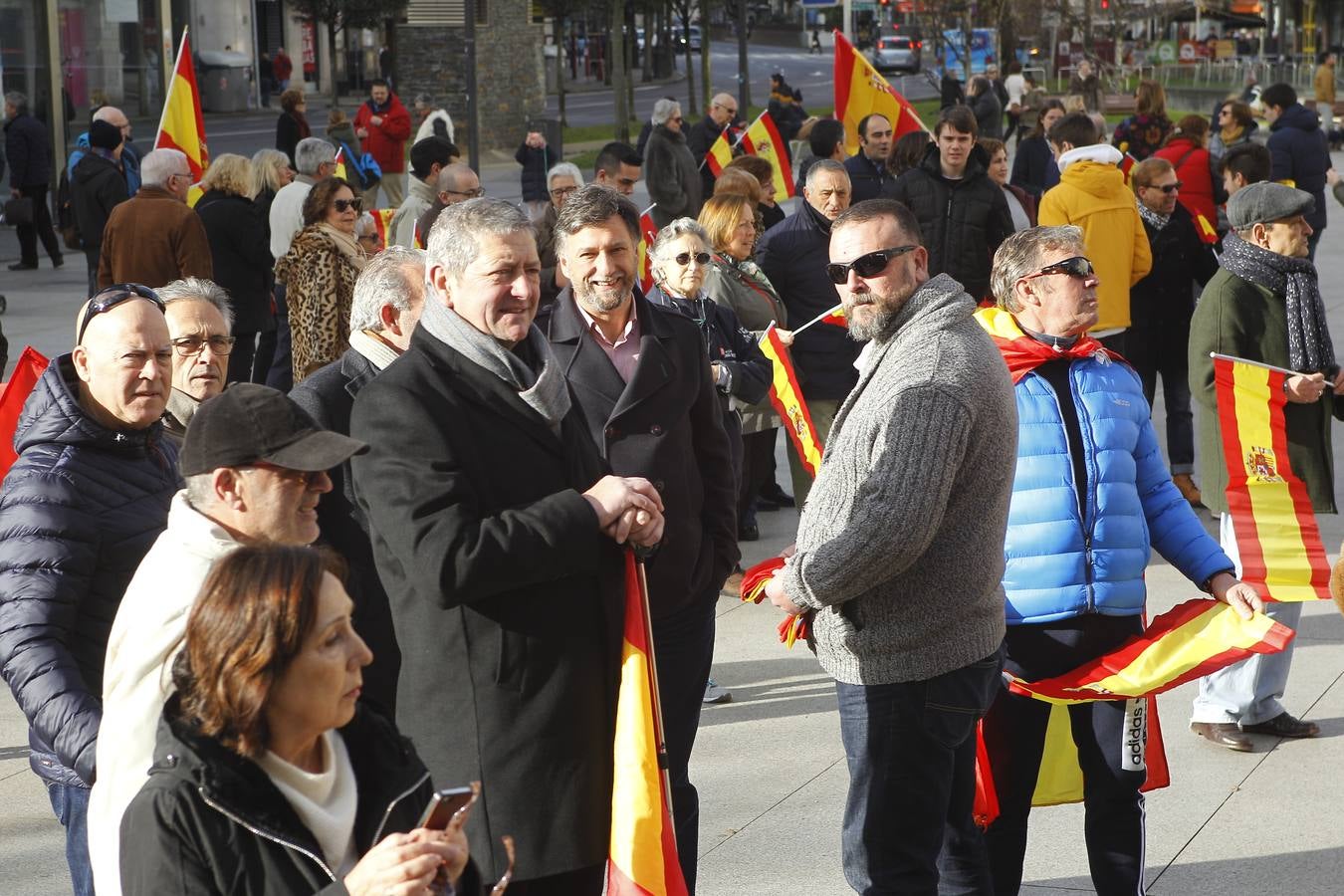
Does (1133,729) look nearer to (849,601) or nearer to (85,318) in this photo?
(849,601)

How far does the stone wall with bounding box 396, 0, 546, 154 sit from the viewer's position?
3681 cm

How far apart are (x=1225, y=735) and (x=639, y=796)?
3388 millimetres

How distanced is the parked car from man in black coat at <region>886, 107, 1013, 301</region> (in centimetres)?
5103

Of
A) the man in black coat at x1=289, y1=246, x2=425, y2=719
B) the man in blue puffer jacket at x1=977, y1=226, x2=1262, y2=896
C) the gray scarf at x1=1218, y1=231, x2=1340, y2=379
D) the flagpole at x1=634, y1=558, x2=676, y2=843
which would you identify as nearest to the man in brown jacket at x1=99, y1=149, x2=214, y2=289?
the man in black coat at x1=289, y1=246, x2=425, y2=719

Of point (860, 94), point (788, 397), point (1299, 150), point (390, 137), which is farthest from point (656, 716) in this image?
point (390, 137)

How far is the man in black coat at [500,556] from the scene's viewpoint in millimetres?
3285

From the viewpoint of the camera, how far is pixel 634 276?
4469mm

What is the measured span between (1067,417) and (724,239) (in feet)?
12.2

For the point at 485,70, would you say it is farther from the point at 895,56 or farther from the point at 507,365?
the point at 507,365

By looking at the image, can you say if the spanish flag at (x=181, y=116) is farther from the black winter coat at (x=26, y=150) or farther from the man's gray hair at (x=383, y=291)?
the man's gray hair at (x=383, y=291)

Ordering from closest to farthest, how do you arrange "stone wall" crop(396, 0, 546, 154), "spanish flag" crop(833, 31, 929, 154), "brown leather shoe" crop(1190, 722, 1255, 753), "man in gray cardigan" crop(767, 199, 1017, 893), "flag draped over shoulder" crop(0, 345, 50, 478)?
"man in gray cardigan" crop(767, 199, 1017, 893)
"flag draped over shoulder" crop(0, 345, 50, 478)
"brown leather shoe" crop(1190, 722, 1255, 753)
"spanish flag" crop(833, 31, 929, 154)
"stone wall" crop(396, 0, 546, 154)

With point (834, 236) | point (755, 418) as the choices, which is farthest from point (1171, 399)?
point (834, 236)

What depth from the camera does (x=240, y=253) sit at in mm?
10633

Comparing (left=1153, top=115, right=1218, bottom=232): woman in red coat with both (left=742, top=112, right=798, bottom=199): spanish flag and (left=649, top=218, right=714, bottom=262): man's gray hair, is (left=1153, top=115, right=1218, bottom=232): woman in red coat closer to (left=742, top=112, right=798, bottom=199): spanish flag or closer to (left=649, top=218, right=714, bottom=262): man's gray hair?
(left=742, top=112, right=798, bottom=199): spanish flag
